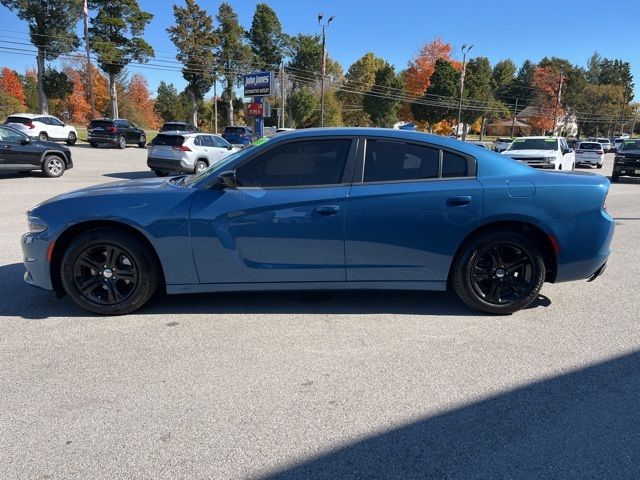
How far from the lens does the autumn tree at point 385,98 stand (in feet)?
186

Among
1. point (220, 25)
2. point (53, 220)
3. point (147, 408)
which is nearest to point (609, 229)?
point (147, 408)

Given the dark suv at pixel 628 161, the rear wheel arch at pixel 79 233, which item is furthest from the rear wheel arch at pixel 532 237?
the dark suv at pixel 628 161

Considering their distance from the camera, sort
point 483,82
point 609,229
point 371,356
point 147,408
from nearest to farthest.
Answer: point 147,408
point 371,356
point 609,229
point 483,82

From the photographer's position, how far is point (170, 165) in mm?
16281

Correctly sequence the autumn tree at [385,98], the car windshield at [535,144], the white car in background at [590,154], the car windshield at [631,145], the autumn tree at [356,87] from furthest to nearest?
the autumn tree at [356,87], the autumn tree at [385,98], the white car in background at [590,154], the car windshield at [631,145], the car windshield at [535,144]

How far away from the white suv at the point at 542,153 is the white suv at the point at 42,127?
917 inches

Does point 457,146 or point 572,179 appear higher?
point 457,146

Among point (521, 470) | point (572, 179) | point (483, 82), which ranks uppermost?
point (483, 82)

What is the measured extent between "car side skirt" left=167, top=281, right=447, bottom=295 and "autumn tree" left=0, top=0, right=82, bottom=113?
45.6m

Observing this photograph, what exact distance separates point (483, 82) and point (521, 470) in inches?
2696

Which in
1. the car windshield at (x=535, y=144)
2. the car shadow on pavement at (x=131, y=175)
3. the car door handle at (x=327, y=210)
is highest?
the car windshield at (x=535, y=144)

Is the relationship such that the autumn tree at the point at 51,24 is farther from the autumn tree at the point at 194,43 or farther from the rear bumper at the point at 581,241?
the rear bumper at the point at 581,241

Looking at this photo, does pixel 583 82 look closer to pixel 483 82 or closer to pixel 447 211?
pixel 483 82

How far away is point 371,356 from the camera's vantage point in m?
3.53
